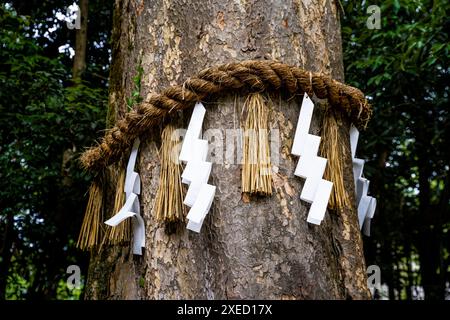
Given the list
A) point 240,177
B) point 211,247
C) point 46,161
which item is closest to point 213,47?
point 240,177

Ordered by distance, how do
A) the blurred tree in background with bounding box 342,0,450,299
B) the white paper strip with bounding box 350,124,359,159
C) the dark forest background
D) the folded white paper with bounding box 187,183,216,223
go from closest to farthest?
the folded white paper with bounding box 187,183,216,223, the white paper strip with bounding box 350,124,359,159, the blurred tree in background with bounding box 342,0,450,299, the dark forest background

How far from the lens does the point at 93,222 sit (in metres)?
1.22

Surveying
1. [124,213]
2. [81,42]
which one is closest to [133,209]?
[124,213]

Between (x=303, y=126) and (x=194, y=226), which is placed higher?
(x=303, y=126)

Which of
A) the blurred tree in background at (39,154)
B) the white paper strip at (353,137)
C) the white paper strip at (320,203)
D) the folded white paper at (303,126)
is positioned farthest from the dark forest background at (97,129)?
the white paper strip at (320,203)

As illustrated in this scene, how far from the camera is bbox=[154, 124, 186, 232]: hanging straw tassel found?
1004 mm

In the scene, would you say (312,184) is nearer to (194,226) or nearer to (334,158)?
(334,158)

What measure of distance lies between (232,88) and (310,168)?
0.22 meters

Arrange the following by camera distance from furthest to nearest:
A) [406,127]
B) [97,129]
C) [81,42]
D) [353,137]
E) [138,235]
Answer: [81,42] < [406,127] < [97,129] < [353,137] < [138,235]

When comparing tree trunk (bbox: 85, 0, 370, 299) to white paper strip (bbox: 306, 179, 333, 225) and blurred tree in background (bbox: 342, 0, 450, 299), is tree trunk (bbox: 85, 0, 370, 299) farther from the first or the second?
blurred tree in background (bbox: 342, 0, 450, 299)

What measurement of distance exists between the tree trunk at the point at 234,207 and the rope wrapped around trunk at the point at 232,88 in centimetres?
3

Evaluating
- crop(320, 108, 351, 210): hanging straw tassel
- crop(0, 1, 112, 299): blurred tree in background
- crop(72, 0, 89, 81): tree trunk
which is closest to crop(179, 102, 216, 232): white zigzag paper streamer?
crop(320, 108, 351, 210): hanging straw tassel

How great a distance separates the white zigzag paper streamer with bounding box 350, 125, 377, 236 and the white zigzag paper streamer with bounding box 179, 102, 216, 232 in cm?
38

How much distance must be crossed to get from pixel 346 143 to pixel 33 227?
9.49ft
